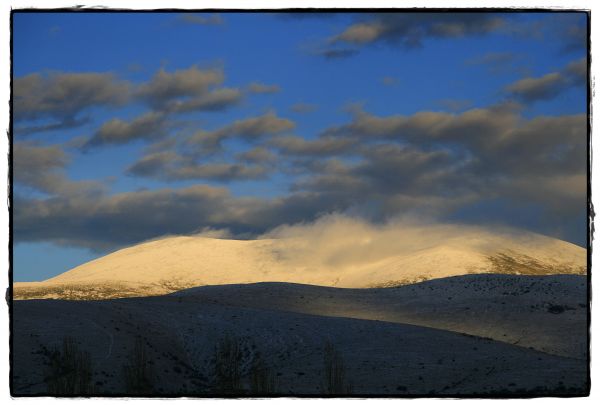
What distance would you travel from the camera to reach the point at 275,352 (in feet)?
77.0

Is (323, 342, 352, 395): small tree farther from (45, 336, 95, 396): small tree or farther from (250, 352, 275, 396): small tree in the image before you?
(45, 336, 95, 396): small tree

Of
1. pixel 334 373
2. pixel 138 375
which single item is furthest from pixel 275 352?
pixel 138 375

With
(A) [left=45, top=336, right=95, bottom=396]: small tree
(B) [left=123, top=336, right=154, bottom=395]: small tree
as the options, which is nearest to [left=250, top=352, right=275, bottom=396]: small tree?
(B) [left=123, top=336, right=154, bottom=395]: small tree

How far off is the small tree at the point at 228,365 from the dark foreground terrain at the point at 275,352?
39 mm

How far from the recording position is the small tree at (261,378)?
20.2m

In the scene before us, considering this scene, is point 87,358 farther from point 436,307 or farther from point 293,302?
point 436,307

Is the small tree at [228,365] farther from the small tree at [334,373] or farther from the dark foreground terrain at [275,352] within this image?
the small tree at [334,373]

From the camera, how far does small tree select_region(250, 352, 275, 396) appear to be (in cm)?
2021

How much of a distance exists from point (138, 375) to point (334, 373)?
193 inches

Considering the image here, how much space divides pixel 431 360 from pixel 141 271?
36.6 meters

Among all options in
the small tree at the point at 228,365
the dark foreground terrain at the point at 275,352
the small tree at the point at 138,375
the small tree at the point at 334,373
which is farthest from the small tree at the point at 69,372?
the small tree at the point at 334,373

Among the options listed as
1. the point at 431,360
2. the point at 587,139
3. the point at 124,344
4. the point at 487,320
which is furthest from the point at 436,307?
the point at 587,139

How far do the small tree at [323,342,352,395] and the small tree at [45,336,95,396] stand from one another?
221 inches

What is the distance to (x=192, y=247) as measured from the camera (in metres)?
65.3
